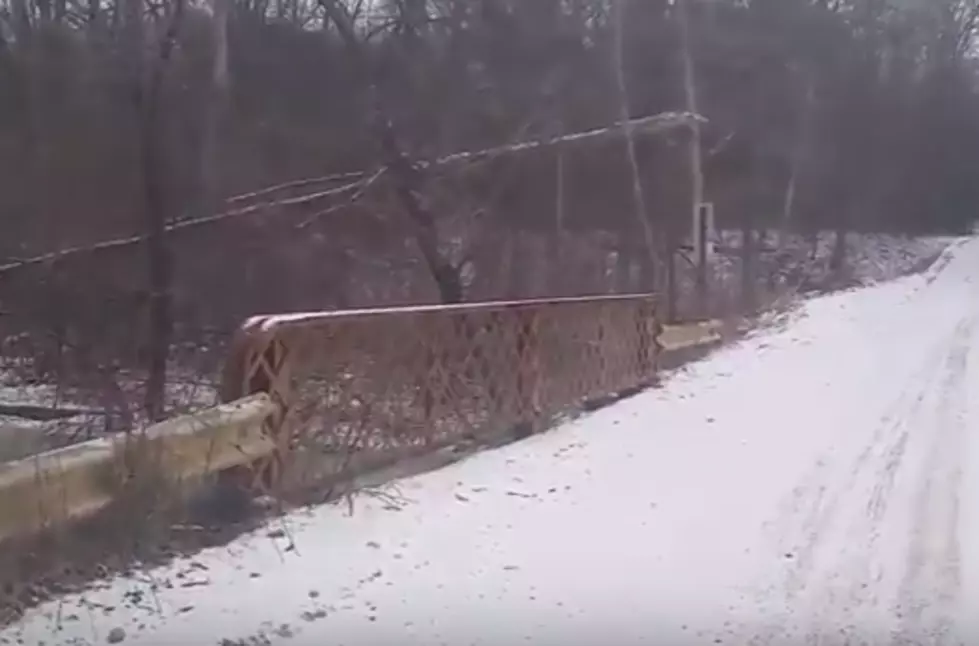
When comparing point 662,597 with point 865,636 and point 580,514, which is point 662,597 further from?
point 580,514

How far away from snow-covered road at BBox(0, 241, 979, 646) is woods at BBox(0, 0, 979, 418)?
2256 millimetres

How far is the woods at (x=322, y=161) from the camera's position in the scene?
37.9 ft

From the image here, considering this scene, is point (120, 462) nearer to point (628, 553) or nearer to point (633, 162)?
point (628, 553)

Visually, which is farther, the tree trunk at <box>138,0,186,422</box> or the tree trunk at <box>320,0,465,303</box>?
the tree trunk at <box>320,0,465,303</box>

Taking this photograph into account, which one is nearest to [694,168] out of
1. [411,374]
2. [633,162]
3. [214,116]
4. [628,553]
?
[633,162]

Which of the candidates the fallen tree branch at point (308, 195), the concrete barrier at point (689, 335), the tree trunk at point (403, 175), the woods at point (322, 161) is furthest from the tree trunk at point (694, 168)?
the tree trunk at point (403, 175)

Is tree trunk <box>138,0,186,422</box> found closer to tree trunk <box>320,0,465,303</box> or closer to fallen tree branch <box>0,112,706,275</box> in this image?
fallen tree branch <box>0,112,706,275</box>

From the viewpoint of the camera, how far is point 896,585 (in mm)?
5289

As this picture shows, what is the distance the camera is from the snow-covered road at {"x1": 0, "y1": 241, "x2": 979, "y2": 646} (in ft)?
15.0

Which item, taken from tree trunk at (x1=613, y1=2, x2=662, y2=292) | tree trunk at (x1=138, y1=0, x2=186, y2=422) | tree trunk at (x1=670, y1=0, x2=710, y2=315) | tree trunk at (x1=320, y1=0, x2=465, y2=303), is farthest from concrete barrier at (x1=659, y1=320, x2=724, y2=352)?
tree trunk at (x1=138, y1=0, x2=186, y2=422)

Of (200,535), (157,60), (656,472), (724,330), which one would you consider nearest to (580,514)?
(656,472)

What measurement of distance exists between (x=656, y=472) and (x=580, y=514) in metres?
1.18

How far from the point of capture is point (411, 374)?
25.3 feet

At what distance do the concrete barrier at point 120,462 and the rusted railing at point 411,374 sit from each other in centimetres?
23
